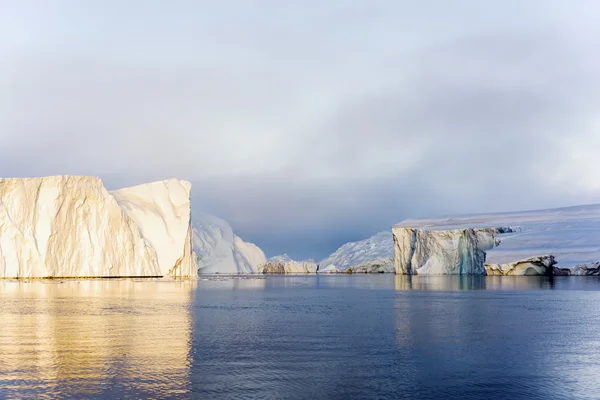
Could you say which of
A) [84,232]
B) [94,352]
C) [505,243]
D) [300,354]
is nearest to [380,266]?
[505,243]

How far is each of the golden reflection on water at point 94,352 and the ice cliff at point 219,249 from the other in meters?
76.5

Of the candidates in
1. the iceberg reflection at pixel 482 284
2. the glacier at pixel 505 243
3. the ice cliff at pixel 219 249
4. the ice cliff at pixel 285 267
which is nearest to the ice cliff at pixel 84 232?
the iceberg reflection at pixel 482 284

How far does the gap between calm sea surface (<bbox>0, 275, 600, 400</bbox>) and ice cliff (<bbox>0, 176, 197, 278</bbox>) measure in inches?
1412

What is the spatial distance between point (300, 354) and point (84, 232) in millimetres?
49058

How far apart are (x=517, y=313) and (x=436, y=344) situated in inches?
307

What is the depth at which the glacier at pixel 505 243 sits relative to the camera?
5143cm

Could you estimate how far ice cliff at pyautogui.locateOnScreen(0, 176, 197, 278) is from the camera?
52.7 metres

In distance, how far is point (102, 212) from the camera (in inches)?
2235

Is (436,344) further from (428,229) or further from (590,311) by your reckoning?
(428,229)

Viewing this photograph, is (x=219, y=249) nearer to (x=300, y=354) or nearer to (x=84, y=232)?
(x=84, y=232)

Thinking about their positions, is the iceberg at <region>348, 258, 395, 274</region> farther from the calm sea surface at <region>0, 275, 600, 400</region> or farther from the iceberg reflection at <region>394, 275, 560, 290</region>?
the calm sea surface at <region>0, 275, 600, 400</region>

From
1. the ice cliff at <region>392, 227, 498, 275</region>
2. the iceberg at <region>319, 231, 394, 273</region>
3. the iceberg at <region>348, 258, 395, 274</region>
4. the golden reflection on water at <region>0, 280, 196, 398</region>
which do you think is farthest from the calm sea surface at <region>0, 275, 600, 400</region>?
the iceberg at <region>319, 231, 394, 273</region>

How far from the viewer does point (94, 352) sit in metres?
11.3

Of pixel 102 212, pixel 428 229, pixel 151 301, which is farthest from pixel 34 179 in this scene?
pixel 428 229
